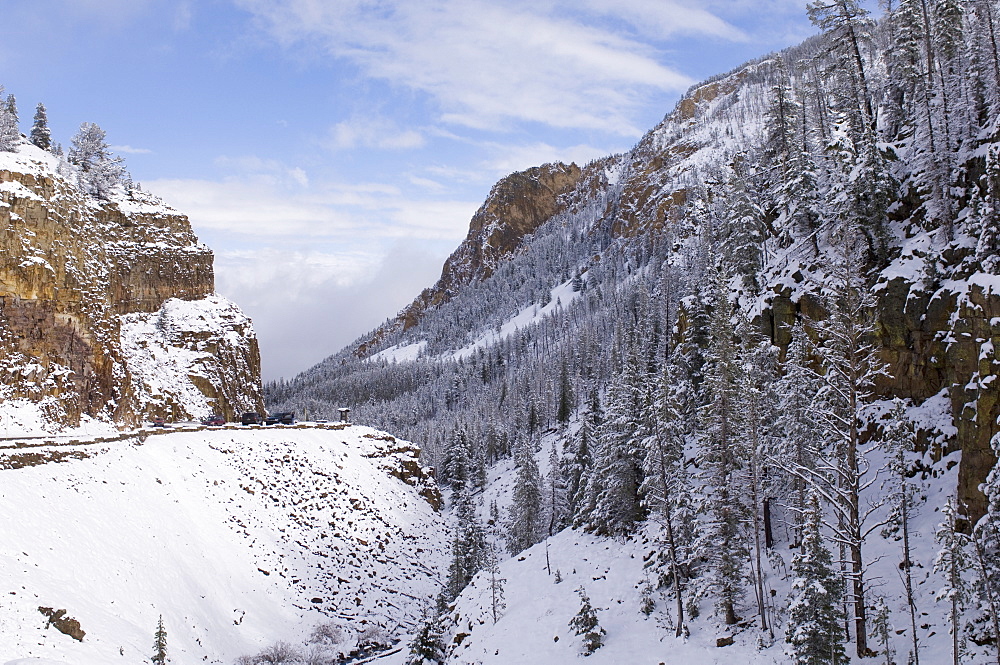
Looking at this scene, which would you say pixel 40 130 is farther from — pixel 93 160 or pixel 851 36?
pixel 851 36

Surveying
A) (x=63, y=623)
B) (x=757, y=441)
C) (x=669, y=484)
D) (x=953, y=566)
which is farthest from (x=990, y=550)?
(x=63, y=623)

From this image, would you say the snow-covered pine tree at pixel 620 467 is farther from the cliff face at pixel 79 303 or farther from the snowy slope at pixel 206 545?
the cliff face at pixel 79 303

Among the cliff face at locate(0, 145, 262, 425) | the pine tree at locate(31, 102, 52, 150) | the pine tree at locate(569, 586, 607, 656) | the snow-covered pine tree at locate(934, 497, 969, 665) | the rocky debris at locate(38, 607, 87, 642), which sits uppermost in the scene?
the pine tree at locate(31, 102, 52, 150)

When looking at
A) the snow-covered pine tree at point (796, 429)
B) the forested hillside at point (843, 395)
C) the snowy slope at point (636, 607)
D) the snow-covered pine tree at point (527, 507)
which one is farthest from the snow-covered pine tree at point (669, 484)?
the snow-covered pine tree at point (527, 507)

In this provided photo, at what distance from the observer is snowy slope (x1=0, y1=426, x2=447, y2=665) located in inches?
1050

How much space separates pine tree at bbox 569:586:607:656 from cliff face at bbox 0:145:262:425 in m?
42.7

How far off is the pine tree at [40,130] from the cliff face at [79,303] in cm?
829

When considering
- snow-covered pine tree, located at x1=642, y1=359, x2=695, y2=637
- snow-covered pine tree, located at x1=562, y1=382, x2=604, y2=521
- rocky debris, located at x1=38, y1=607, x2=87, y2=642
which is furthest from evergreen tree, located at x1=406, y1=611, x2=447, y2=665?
snow-covered pine tree, located at x1=562, y1=382, x2=604, y2=521

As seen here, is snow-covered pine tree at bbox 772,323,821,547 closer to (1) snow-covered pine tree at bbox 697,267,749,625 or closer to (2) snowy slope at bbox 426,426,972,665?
(1) snow-covered pine tree at bbox 697,267,749,625

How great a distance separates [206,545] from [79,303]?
25.7 meters

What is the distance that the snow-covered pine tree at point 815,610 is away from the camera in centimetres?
1805

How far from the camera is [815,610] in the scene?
60.3 ft

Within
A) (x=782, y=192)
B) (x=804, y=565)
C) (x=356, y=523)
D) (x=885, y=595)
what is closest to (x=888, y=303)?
(x=885, y=595)

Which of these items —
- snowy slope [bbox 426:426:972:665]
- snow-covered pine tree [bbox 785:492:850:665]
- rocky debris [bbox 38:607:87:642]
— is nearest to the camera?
snow-covered pine tree [bbox 785:492:850:665]
